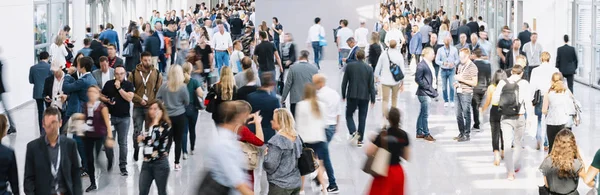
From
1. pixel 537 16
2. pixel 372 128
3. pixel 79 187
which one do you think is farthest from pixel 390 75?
pixel 537 16

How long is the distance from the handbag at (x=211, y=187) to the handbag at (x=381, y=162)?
189 cm

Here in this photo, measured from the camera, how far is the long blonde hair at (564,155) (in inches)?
354

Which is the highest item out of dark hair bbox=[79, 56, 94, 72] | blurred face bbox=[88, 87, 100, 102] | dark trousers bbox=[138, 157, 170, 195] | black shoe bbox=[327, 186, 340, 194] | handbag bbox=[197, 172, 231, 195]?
dark hair bbox=[79, 56, 94, 72]

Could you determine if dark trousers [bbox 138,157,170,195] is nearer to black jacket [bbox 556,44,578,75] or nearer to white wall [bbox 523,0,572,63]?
black jacket [bbox 556,44,578,75]

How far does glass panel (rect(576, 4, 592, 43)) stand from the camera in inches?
1016

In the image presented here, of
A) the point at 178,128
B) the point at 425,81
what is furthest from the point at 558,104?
the point at 178,128

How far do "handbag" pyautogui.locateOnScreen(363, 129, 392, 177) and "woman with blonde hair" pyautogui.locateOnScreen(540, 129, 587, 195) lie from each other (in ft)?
5.39

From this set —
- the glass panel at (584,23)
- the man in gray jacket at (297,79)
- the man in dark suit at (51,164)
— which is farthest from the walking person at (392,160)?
the glass panel at (584,23)

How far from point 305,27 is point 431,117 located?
14302 mm

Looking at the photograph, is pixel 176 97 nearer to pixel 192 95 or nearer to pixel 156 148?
pixel 192 95

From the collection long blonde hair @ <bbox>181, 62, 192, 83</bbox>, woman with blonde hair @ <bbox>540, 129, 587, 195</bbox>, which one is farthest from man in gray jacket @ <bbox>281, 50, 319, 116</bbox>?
woman with blonde hair @ <bbox>540, 129, 587, 195</bbox>

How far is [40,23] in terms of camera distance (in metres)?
24.1

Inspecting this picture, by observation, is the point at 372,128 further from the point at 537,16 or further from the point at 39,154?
the point at 537,16

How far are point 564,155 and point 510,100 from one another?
12.1ft
